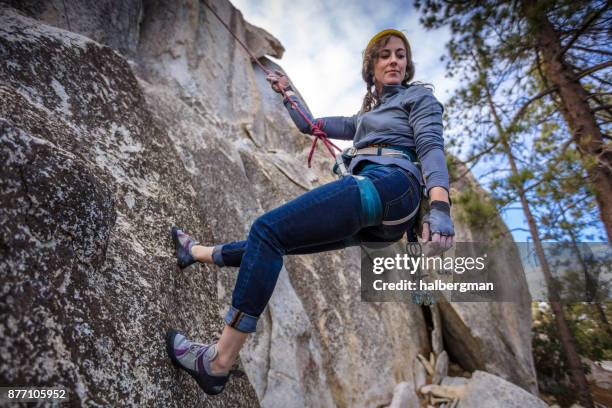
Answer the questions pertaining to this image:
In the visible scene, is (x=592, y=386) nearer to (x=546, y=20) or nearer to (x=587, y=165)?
(x=587, y=165)

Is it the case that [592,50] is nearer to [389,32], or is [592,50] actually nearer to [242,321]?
[389,32]

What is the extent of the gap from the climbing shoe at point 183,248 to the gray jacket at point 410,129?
1.40m

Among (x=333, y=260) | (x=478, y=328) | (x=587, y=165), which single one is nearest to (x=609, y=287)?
(x=478, y=328)

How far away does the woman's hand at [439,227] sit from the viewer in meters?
1.94

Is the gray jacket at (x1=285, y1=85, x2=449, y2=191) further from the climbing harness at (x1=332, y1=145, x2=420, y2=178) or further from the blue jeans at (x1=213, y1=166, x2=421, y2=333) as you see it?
the blue jeans at (x1=213, y1=166, x2=421, y2=333)

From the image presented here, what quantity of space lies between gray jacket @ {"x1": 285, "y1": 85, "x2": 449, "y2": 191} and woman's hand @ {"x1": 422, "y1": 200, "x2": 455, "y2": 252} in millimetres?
149

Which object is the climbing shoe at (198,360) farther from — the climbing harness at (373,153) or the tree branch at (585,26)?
the tree branch at (585,26)

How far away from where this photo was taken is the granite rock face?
134cm

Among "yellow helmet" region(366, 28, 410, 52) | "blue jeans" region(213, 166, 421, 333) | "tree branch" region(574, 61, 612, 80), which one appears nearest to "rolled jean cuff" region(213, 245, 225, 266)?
"blue jeans" region(213, 166, 421, 333)

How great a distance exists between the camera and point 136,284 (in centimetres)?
196

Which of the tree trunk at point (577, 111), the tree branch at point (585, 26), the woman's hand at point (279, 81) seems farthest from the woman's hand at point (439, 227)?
the tree branch at point (585, 26)

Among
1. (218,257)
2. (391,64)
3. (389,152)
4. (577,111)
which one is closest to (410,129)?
(389,152)

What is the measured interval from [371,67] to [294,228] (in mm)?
2025

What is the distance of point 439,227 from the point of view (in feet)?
6.40
